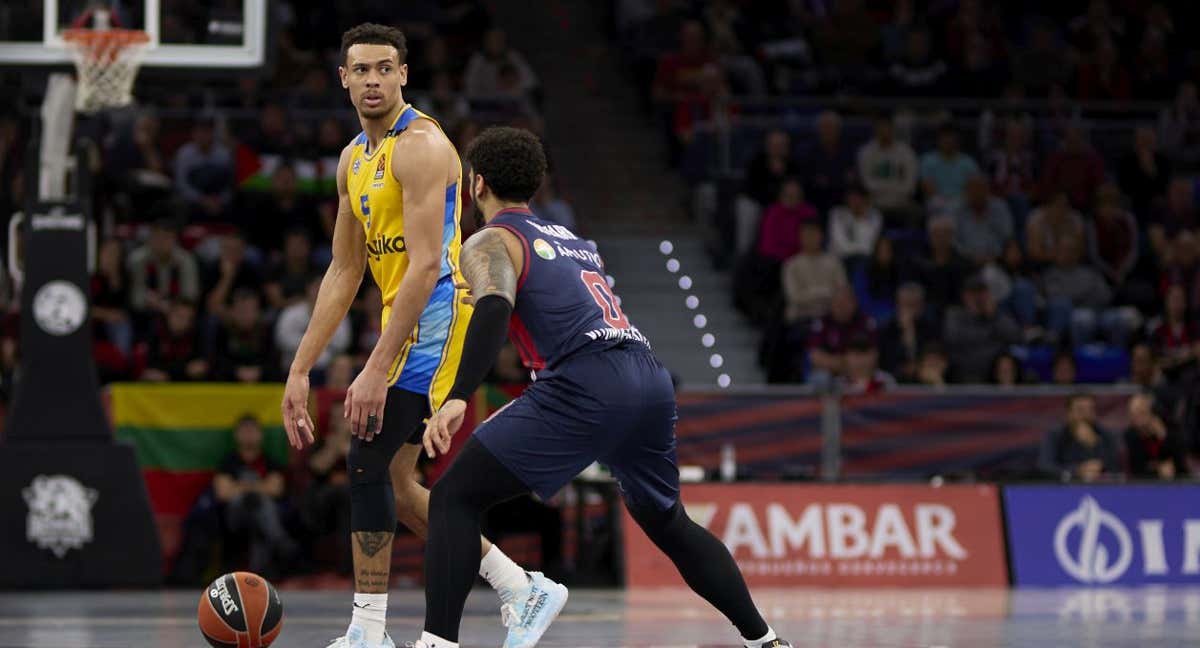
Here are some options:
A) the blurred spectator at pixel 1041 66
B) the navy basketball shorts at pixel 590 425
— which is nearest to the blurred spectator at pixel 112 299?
the navy basketball shorts at pixel 590 425

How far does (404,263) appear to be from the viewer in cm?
812

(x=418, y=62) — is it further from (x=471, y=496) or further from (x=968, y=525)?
(x=471, y=496)

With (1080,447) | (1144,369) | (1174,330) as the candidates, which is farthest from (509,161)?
(1174,330)

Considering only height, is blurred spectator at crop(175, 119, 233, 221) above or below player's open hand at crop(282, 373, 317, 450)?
above

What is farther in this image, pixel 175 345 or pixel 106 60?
pixel 175 345

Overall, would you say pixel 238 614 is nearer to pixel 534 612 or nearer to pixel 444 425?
pixel 534 612

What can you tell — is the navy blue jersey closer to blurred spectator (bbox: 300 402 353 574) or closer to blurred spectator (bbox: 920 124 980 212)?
blurred spectator (bbox: 300 402 353 574)

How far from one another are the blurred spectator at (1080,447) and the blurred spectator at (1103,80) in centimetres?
835

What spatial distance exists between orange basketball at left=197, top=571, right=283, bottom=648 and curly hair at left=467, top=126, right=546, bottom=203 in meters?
2.01

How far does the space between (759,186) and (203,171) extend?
575cm

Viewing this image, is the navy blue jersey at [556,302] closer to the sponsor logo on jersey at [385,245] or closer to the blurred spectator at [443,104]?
the sponsor logo on jersey at [385,245]

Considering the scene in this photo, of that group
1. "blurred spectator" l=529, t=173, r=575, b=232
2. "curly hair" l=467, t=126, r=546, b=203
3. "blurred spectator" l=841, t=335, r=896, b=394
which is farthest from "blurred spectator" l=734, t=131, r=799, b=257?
"curly hair" l=467, t=126, r=546, b=203

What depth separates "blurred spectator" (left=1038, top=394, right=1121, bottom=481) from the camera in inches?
608

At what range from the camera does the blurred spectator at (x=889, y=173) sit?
66.6 ft
